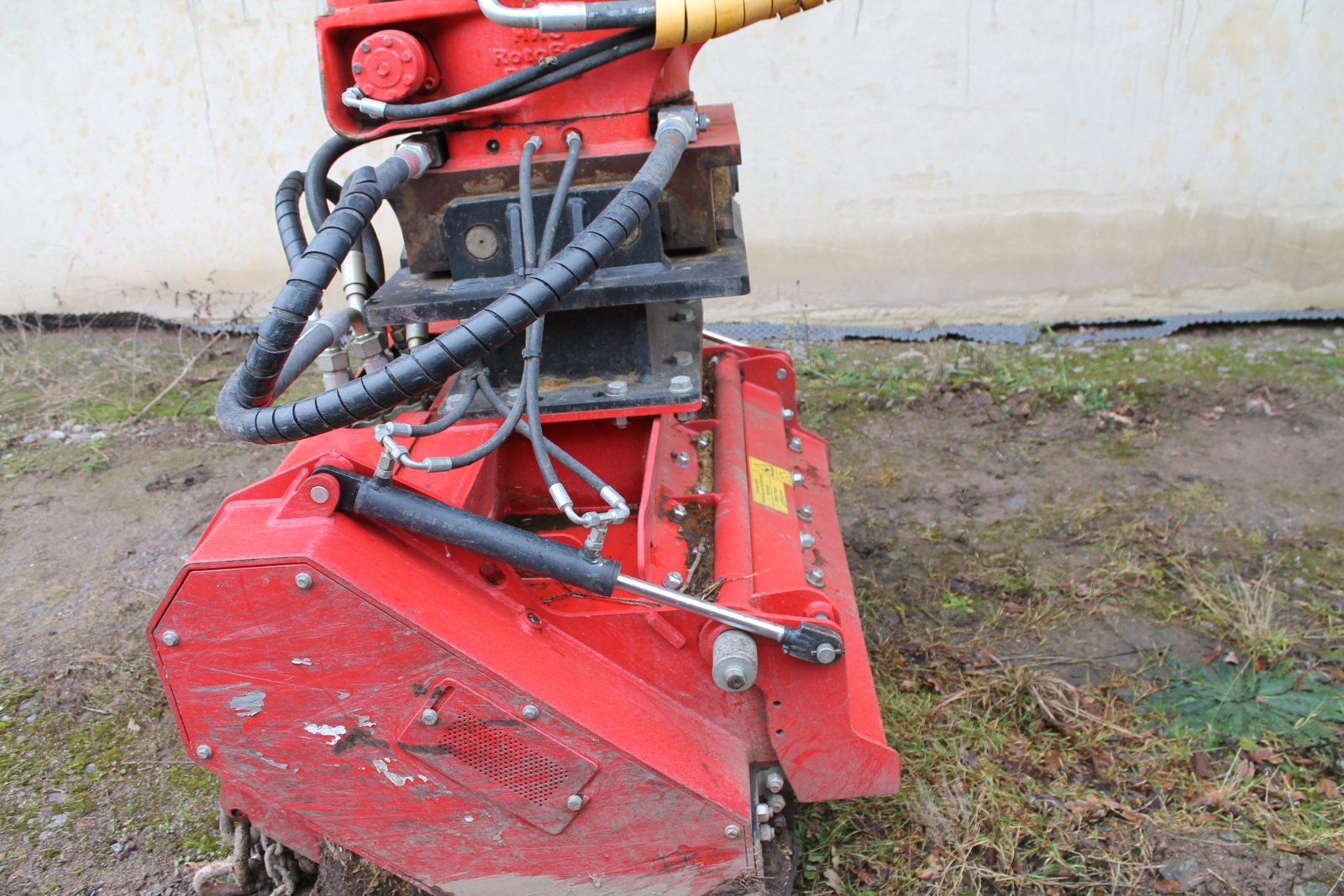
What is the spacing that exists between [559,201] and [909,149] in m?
3.26

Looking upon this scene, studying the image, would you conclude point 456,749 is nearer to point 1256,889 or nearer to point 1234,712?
point 1256,889

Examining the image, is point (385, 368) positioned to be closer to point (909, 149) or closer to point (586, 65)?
point (586, 65)

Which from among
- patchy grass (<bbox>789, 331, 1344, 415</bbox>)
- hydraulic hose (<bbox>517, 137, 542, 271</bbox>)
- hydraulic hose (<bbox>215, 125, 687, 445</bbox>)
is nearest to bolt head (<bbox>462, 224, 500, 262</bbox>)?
hydraulic hose (<bbox>517, 137, 542, 271</bbox>)

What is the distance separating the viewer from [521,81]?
1.78 metres

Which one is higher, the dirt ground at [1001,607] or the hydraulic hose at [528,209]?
the hydraulic hose at [528,209]

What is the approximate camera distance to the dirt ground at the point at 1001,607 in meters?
2.17

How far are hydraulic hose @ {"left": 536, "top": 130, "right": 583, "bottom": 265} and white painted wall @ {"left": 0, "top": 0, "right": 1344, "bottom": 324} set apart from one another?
2954 mm

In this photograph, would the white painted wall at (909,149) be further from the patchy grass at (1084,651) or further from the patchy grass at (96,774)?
the patchy grass at (96,774)

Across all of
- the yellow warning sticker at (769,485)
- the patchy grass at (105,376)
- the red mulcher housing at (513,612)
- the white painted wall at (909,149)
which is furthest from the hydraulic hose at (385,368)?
the white painted wall at (909,149)

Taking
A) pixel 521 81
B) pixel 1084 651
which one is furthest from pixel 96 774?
pixel 1084 651

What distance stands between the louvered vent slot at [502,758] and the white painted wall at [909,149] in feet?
11.5

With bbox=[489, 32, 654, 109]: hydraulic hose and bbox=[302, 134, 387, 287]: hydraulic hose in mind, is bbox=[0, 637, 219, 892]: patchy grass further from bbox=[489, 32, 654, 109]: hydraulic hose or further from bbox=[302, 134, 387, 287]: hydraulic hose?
bbox=[489, 32, 654, 109]: hydraulic hose

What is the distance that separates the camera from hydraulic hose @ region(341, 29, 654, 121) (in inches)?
69.5

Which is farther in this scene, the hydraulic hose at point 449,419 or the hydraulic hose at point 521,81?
the hydraulic hose at point 521,81
